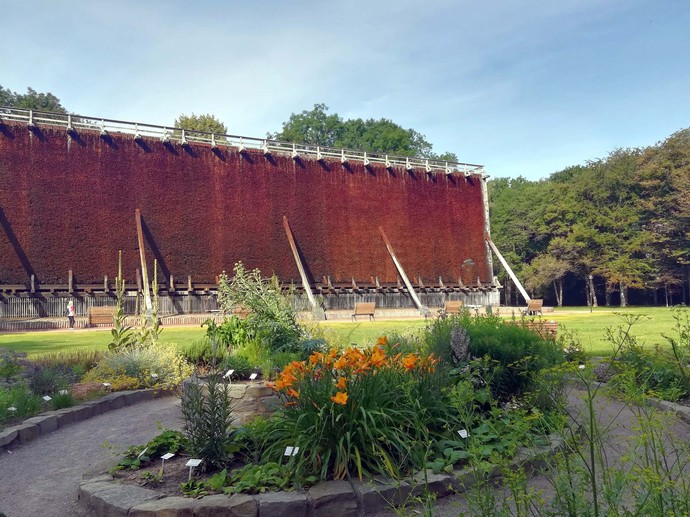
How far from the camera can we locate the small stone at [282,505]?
323 centimetres

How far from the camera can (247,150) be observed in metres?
29.8

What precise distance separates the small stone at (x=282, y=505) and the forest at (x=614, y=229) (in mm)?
43284

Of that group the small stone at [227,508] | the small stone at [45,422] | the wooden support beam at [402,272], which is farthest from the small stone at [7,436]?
the wooden support beam at [402,272]

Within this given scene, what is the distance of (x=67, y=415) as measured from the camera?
20.5ft

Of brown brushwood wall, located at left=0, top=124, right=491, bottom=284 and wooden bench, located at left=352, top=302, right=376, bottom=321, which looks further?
wooden bench, located at left=352, top=302, right=376, bottom=321

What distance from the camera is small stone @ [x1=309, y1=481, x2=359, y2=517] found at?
331 centimetres

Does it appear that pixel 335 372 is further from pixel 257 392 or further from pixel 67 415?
pixel 67 415

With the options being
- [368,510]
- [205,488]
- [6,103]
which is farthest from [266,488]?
[6,103]

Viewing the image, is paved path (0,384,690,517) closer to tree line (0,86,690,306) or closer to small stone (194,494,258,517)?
small stone (194,494,258,517)

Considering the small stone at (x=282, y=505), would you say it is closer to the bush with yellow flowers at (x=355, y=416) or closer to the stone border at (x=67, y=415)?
the bush with yellow flowers at (x=355, y=416)

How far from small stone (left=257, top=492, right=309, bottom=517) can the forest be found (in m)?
43.3

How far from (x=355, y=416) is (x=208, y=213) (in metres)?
25.4

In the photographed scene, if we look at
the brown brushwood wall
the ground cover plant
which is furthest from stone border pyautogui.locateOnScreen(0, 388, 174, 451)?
the brown brushwood wall

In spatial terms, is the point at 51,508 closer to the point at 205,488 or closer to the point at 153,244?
the point at 205,488
